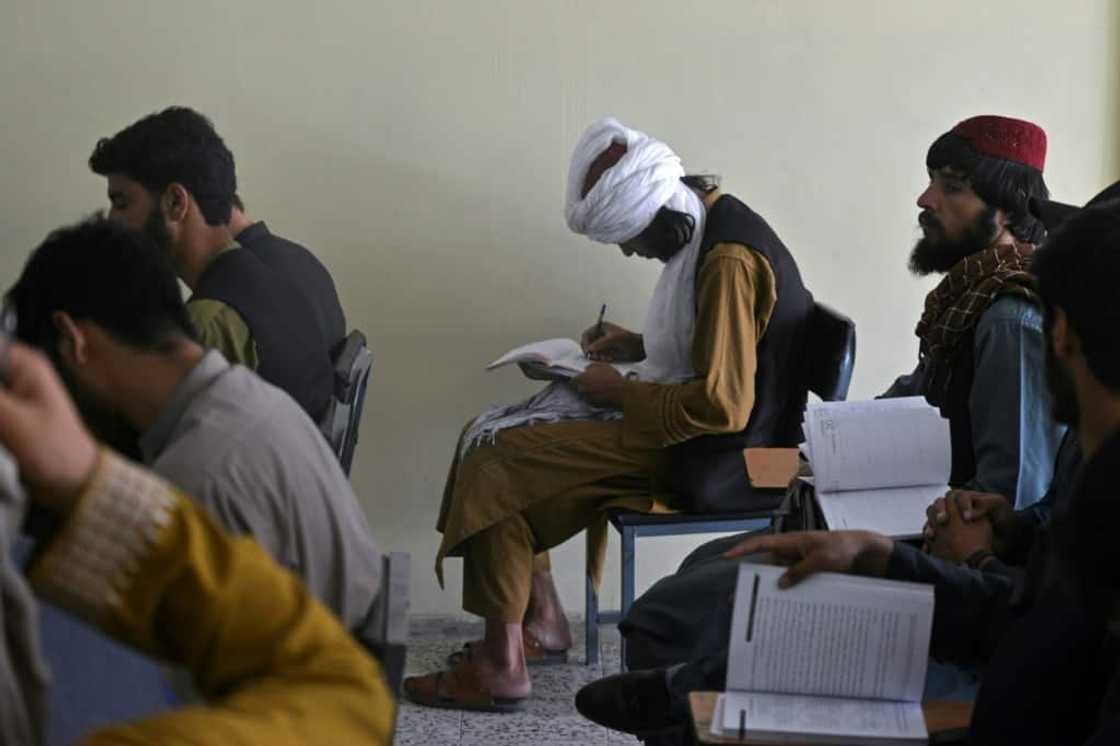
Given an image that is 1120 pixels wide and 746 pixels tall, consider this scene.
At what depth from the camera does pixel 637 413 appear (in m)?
3.52

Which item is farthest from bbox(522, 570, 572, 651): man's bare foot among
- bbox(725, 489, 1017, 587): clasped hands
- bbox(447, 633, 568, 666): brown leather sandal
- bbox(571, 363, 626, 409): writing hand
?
bbox(725, 489, 1017, 587): clasped hands

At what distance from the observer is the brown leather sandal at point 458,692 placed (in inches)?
141

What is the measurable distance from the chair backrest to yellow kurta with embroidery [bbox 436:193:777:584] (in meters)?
0.13

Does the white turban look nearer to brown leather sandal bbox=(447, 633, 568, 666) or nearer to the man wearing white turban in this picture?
the man wearing white turban

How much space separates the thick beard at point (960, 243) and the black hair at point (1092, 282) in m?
1.20

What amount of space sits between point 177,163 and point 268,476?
67.6 inches

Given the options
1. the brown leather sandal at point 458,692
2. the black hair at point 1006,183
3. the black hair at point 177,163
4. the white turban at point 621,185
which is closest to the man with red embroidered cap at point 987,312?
the black hair at point 1006,183

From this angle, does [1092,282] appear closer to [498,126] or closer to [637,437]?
[637,437]

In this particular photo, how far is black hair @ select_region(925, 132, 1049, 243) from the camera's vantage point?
10.2 ft

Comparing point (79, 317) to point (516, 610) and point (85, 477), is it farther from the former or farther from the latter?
point (516, 610)

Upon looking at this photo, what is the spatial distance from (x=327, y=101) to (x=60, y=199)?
2.28 ft

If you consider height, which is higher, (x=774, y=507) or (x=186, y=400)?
(x=186, y=400)

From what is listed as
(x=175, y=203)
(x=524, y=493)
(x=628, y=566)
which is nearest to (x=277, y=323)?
(x=175, y=203)

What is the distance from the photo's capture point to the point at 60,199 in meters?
3.95
